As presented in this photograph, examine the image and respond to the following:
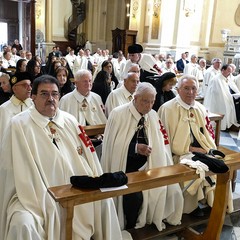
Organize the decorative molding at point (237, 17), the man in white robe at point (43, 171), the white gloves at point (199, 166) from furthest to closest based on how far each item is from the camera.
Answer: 1. the decorative molding at point (237, 17)
2. the white gloves at point (199, 166)
3. the man in white robe at point (43, 171)

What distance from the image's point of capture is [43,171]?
2.45m

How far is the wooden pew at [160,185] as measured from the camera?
212cm

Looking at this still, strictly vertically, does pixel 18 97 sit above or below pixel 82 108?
above

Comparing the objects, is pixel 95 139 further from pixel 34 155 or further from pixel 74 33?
pixel 74 33

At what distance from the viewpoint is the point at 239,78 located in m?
8.55

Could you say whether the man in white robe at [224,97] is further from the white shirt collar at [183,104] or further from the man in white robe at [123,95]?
the white shirt collar at [183,104]

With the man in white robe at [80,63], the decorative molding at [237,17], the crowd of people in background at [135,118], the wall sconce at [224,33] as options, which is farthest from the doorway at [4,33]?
the crowd of people in background at [135,118]

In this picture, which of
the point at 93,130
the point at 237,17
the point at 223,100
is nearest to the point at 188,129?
the point at 93,130

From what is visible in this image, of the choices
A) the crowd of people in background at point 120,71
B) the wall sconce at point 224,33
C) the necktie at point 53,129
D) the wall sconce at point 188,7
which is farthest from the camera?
the wall sconce at point 224,33

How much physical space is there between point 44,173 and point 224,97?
6335 millimetres

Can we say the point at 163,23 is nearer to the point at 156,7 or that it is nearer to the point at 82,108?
the point at 156,7

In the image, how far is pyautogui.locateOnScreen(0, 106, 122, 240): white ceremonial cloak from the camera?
7.61ft

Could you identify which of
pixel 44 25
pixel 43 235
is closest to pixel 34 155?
pixel 43 235

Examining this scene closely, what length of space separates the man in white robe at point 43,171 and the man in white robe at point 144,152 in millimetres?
491
